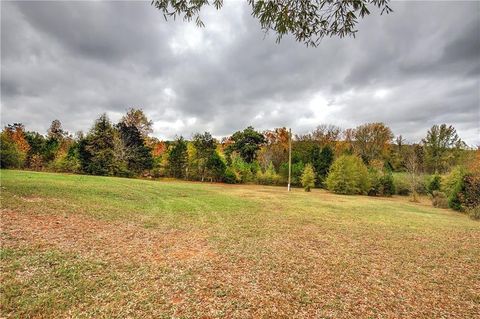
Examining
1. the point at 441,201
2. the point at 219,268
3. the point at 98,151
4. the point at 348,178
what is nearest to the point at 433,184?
the point at 441,201

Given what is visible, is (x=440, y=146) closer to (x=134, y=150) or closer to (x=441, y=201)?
(x=441, y=201)

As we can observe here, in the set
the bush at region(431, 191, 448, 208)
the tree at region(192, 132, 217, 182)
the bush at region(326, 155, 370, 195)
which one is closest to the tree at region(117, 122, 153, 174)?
the tree at region(192, 132, 217, 182)

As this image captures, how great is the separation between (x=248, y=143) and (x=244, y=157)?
2.66m

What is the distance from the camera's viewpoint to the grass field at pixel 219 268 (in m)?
3.52

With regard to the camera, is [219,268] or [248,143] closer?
[219,268]

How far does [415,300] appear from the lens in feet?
13.0

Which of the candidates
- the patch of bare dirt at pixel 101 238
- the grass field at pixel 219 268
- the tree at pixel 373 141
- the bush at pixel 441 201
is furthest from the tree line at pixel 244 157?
the patch of bare dirt at pixel 101 238

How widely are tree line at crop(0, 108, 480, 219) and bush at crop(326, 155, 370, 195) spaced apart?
0.10 meters

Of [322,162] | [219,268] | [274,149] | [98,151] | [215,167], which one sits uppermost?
[274,149]

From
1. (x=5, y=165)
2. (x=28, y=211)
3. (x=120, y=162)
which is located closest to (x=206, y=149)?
(x=120, y=162)

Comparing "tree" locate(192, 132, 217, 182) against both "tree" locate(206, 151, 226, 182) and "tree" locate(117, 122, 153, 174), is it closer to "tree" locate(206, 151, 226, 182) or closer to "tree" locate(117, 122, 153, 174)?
"tree" locate(206, 151, 226, 182)

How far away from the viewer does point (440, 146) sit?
4350 cm

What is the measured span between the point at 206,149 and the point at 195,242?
28941 mm

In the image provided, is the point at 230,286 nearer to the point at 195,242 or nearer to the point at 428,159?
the point at 195,242
